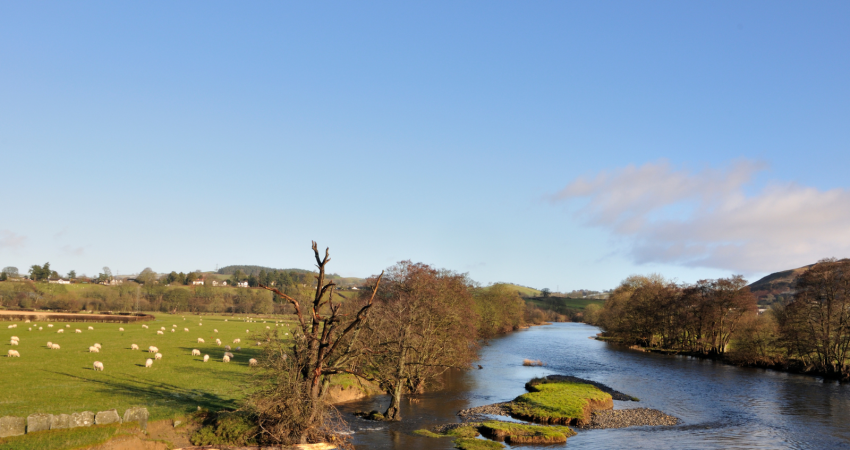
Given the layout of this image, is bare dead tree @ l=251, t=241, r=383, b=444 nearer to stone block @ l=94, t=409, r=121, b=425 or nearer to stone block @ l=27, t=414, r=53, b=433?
stone block @ l=94, t=409, r=121, b=425

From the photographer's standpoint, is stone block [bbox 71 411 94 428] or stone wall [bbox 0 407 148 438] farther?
stone block [bbox 71 411 94 428]

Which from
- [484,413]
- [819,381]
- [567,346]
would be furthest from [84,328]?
[819,381]

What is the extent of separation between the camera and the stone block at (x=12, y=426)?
23719 millimetres

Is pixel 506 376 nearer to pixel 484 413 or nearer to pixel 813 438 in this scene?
pixel 484 413

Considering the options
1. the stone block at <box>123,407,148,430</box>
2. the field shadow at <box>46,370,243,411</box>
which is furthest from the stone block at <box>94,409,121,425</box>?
the field shadow at <box>46,370,243,411</box>

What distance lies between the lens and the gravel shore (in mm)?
38950

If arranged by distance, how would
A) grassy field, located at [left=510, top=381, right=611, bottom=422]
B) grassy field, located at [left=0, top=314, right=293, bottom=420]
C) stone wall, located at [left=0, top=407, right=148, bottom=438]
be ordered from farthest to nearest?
grassy field, located at [left=510, top=381, right=611, bottom=422] → grassy field, located at [left=0, top=314, right=293, bottom=420] → stone wall, located at [left=0, top=407, right=148, bottom=438]

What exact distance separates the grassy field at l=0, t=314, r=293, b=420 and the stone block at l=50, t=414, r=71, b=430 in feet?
10.4

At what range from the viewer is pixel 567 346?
106 metres

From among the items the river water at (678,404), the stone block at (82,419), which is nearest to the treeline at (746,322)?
the river water at (678,404)

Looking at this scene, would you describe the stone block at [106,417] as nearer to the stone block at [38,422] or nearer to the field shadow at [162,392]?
the stone block at [38,422]

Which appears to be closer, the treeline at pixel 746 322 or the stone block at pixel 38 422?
the stone block at pixel 38 422

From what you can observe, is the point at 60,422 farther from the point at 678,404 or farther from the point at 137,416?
the point at 678,404

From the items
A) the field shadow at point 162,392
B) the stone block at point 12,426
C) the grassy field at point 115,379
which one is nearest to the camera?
the stone block at point 12,426
